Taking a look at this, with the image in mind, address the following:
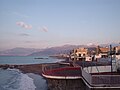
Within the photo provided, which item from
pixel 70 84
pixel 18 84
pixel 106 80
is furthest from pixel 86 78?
pixel 18 84

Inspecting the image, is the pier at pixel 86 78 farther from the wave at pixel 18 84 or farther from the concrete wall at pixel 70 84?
the wave at pixel 18 84

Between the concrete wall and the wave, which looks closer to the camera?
the concrete wall

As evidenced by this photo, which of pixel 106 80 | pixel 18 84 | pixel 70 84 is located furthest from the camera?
pixel 18 84

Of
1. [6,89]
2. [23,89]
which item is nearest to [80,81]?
[23,89]

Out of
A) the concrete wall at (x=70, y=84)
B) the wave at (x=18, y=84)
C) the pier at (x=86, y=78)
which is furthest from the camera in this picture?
the wave at (x=18, y=84)

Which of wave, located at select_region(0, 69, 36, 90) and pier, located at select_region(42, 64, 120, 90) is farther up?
pier, located at select_region(42, 64, 120, 90)

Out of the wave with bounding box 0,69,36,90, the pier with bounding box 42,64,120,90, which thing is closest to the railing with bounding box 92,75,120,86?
the pier with bounding box 42,64,120,90

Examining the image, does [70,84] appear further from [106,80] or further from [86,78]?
[106,80]

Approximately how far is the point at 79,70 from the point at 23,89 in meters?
15.6

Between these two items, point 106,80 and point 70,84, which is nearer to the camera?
point 106,80

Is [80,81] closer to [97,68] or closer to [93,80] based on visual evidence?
[97,68]

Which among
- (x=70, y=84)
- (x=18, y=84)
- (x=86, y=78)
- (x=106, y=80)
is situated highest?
(x=106, y=80)

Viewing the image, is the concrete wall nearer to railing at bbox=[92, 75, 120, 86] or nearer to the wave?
railing at bbox=[92, 75, 120, 86]

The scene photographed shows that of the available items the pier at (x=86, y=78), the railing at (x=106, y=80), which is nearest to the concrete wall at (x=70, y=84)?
the pier at (x=86, y=78)
